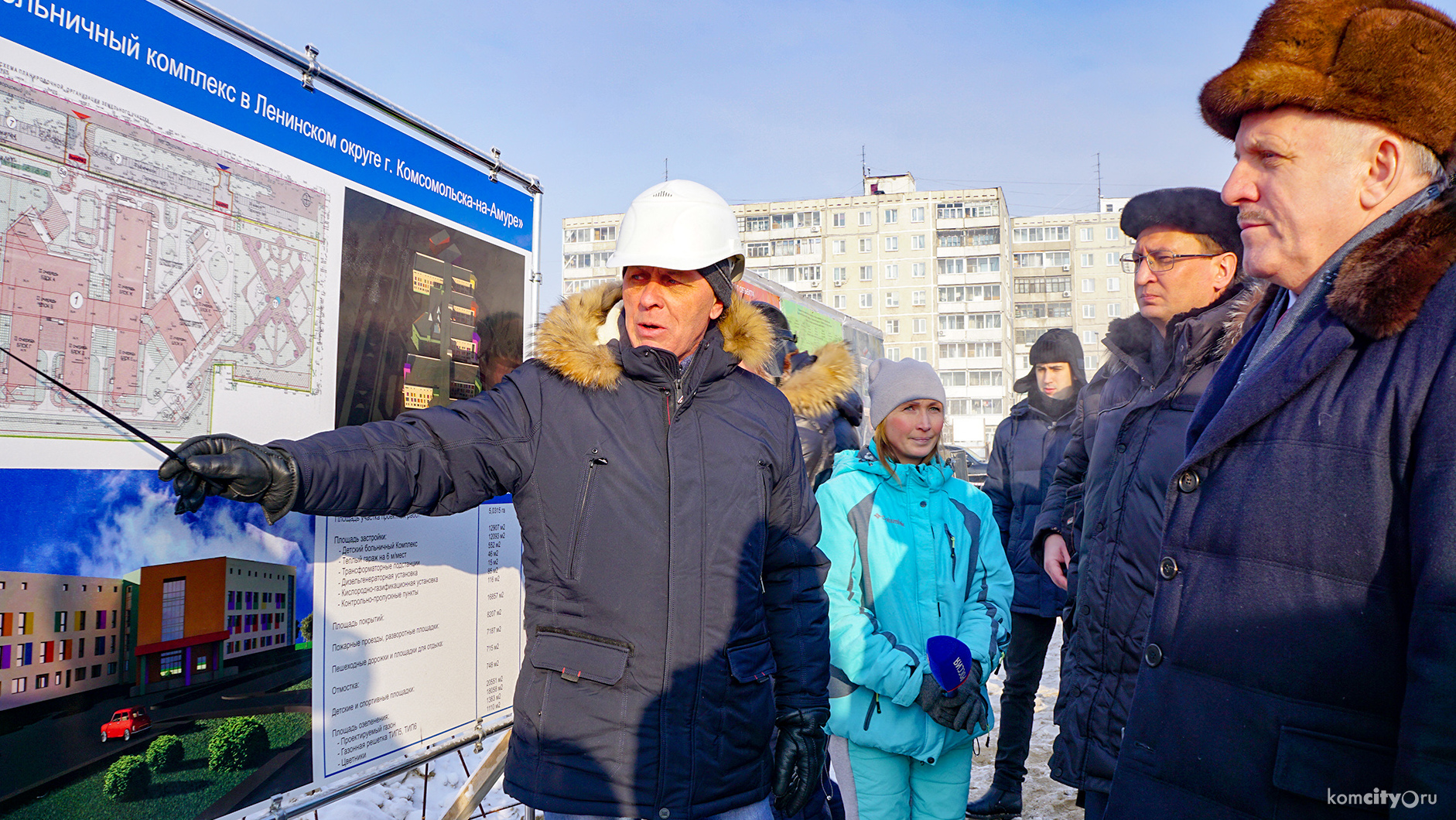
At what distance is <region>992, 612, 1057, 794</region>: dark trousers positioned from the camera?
4355mm

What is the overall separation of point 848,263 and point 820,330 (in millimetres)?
56887

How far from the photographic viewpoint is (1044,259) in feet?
235

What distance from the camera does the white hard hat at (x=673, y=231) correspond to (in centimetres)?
232

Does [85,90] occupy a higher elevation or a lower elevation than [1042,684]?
higher

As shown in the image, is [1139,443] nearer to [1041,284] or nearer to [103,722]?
[103,722]

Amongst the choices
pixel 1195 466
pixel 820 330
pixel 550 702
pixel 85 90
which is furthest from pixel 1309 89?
pixel 820 330

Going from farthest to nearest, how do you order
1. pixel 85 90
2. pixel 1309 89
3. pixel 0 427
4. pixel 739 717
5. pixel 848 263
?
pixel 848 263, pixel 739 717, pixel 85 90, pixel 0 427, pixel 1309 89

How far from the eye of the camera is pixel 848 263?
66.3m

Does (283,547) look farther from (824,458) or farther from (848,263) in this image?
(848,263)

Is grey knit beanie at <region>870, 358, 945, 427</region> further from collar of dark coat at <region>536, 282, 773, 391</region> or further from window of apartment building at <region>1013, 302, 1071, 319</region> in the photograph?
window of apartment building at <region>1013, 302, 1071, 319</region>

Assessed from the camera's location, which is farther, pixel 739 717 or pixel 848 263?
pixel 848 263

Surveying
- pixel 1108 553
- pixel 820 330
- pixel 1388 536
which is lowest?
pixel 1108 553

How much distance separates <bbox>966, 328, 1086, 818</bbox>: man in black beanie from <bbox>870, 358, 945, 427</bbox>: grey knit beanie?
4.66 ft

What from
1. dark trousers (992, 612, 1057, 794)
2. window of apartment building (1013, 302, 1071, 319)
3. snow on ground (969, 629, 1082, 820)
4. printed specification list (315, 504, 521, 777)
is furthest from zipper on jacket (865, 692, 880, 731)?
window of apartment building (1013, 302, 1071, 319)
